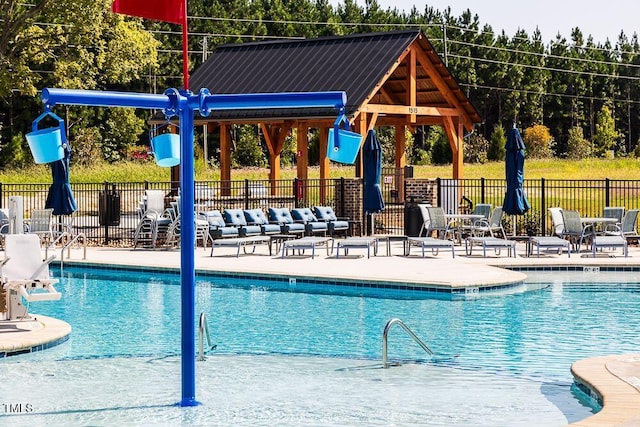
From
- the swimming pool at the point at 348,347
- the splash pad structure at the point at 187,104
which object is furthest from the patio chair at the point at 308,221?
the splash pad structure at the point at 187,104

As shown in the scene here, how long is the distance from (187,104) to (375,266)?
34.4ft

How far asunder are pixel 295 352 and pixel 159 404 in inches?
114

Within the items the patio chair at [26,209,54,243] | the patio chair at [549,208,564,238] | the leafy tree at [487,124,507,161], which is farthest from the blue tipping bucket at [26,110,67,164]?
the leafy tree at [487,124,507,161]

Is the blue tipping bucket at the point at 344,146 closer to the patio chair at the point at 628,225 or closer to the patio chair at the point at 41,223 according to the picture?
the patio chair at the point at 41,223

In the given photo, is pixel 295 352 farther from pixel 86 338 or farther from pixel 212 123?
pixel 212 123

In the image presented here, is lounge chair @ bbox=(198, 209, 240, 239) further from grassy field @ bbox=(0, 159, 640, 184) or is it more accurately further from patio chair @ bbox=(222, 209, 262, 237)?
grassy field @ bbox=(0, 159, 640, 184)

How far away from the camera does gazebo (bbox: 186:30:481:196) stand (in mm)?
27719

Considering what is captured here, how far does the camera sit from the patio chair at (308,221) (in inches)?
916

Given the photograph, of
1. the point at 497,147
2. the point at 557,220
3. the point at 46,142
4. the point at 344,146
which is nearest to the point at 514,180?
the point at 557,220

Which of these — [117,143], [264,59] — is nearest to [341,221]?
[264,59]

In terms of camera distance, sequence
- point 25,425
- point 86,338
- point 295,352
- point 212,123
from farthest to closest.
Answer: point 212,123 → point 86,338 → point 295,352 → point 25,425

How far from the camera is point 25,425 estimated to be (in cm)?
839

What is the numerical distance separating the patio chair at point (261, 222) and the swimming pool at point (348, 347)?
466 centimetres

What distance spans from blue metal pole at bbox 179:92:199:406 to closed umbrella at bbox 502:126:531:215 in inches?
562
